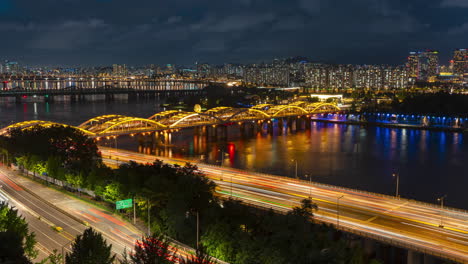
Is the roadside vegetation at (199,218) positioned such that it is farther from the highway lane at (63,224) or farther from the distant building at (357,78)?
the distant building at (357,78)

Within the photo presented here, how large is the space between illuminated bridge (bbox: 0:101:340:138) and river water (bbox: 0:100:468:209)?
3.40 feet

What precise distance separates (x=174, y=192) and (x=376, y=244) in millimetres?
4982

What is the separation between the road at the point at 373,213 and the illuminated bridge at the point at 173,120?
13218mm

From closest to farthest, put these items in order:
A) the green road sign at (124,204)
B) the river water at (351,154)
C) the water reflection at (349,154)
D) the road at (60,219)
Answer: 1. the road at (60,219)
2. the green road sign at (124,204)
3. the river water at (351,154)
4. the water reflection at (349,154)

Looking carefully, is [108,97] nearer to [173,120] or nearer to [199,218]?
[173,120]

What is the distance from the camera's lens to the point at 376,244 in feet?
31.4

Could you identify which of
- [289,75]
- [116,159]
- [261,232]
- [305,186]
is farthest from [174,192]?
[289,75]

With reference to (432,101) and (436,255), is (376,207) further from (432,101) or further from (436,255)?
(432,101)

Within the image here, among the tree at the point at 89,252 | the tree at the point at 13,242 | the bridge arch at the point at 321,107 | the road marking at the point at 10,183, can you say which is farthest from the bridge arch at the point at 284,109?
the tree at the point at 89,252

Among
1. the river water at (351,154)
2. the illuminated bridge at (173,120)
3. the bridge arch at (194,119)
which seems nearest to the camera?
the river water at (351,154)

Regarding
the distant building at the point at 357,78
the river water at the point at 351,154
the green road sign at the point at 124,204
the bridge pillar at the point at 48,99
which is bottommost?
the river water at the point at 351,154

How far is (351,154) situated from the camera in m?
24.1

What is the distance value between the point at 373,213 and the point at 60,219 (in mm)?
8104

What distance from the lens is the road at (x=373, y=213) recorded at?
30.2ft
